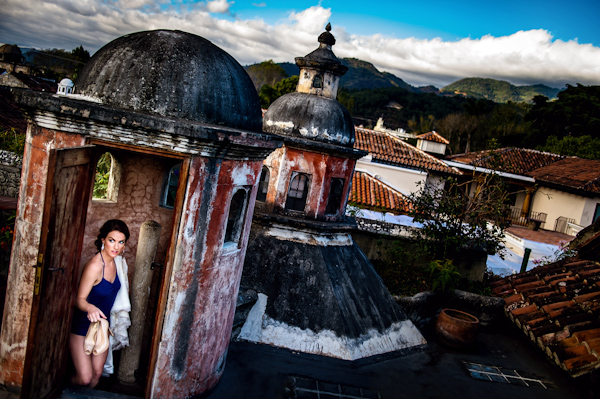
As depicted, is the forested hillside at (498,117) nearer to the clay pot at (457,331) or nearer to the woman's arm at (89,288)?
the clay pot at (457,331)

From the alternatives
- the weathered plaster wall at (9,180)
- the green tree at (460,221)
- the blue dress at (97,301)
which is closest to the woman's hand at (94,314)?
the blue dress at (97,301)

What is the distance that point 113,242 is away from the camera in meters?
5.30

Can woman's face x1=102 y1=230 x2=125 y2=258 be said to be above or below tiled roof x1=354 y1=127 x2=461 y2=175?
below

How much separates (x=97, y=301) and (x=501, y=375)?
8612mm

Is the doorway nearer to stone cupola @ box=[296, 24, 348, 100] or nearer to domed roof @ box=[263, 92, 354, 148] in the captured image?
domed roof @ box=[263, 92, 354, 148]

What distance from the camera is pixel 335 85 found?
1097cm

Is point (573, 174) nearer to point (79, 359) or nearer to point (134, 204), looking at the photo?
point (134, 204)

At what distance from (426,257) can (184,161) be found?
10.2 meters

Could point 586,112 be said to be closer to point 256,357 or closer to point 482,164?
point 482,164

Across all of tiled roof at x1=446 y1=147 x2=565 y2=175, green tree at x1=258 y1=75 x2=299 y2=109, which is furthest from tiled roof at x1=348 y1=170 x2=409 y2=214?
green tree at x1=258 y1=75 x2=299 y2=109

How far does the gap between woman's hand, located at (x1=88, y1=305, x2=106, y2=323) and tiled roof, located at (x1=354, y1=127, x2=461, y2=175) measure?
19.9 meters

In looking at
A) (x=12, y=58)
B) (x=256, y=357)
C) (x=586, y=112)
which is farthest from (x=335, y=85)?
(x=586, y=112)

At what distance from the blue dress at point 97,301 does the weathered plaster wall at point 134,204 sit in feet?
4.54

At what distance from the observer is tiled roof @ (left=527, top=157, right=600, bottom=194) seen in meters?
26.0
